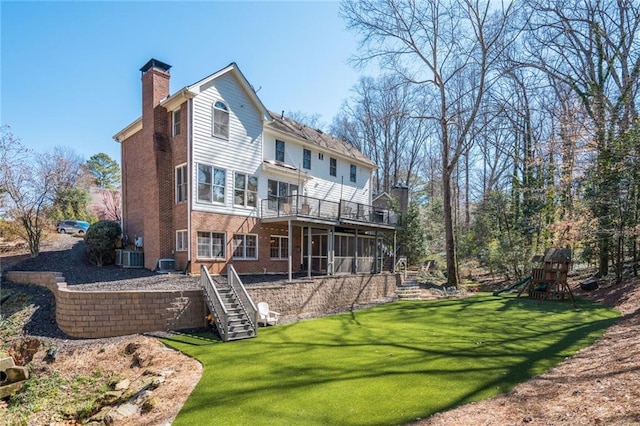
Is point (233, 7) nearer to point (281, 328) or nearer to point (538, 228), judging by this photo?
point (281, 328)

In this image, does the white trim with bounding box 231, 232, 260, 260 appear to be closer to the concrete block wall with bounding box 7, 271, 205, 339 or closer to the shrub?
the concrete block wall with bounding box 7, 271, 205, 339

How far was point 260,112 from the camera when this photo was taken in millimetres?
18031

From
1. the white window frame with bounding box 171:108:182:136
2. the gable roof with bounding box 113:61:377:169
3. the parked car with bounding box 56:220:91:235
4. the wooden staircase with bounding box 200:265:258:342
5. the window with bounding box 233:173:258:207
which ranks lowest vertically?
the wooden staircase with bounding box 200:265:258:342

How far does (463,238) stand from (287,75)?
20.9 m

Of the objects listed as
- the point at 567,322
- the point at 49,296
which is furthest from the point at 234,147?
the point at 567,322

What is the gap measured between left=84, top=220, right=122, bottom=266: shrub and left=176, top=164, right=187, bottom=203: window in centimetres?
436

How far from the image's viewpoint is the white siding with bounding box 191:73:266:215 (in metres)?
15.5

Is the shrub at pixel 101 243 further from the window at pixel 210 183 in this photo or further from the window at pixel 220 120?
the window at pixel 220 120

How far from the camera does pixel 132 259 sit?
16594 millimetres

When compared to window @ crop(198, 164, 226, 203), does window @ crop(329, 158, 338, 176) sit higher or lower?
higher

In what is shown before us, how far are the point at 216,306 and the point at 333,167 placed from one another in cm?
1416

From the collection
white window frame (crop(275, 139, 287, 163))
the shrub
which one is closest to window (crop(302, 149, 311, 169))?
white window frame (crop(275, 139, 287, 163))

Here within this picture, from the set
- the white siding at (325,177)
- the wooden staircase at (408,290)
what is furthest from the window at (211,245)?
the wooden staircase at (408,290)

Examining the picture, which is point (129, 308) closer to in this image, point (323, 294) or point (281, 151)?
point (323, 294)
